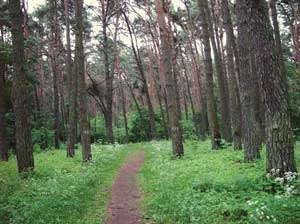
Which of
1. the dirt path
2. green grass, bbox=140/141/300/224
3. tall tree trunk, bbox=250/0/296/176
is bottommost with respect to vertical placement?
the dirt path

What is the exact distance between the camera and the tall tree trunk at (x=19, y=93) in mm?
12414

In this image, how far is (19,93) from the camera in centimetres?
1240

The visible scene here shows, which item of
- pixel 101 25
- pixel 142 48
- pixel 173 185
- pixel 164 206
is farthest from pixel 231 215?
pixel 142 48

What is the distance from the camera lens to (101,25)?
3556 centimetres

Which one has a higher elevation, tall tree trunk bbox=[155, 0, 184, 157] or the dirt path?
tall tree trunk bbox=[155, 0, 184, 157]

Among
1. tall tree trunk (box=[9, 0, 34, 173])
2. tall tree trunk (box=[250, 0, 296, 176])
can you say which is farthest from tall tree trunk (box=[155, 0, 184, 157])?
tall tree trunk (box=[250, 0, 296, 176])

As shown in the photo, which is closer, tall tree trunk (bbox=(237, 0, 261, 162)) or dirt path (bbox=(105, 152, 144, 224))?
dirt path (bbox=(105, 152, 144, 224))

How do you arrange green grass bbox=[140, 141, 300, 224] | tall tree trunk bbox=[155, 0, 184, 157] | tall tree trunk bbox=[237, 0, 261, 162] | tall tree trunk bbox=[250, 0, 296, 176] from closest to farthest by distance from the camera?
green grass bbox=[140, 141, 300, 224]
tall tree trunk bbox=[250, 0, 296, 176]
tall tree trunk bbox=[237, 0, 261, 162]
tall tree trunk bbox=[155, 0, 184, 157]

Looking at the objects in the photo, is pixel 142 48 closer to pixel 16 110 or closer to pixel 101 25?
pixel 101 25

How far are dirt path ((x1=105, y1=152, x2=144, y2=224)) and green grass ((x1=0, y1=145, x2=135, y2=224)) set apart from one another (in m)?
0.22

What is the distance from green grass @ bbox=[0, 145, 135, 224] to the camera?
7.86m

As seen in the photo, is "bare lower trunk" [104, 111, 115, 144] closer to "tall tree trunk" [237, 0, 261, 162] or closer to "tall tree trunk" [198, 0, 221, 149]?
"tall tree trunk" [198, 0, 221, 149]

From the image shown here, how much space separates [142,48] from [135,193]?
124 feet

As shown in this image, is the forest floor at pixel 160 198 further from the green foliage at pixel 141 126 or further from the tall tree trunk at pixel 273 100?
the green foliage at pixel 141 126
